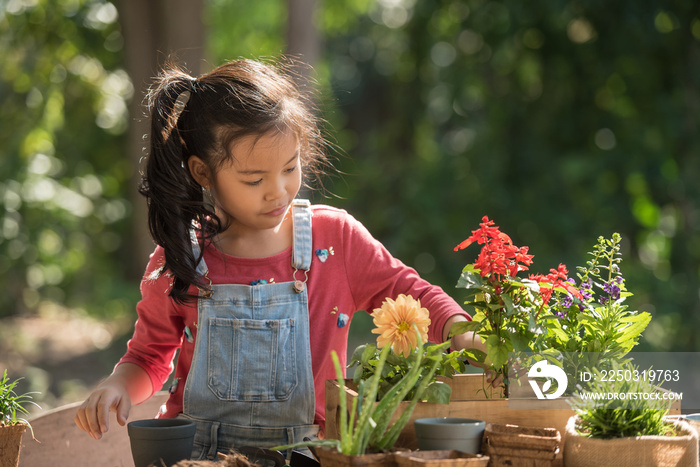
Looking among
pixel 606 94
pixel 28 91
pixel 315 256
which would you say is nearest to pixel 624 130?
pixel 606 94

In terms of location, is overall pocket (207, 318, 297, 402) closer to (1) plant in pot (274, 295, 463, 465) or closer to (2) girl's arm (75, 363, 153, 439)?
(2) girl's arm (75, 363, 153, 439)

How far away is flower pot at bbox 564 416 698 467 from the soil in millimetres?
4965

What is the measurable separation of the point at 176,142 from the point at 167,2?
377 centimetres

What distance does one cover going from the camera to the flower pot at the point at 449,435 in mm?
1068

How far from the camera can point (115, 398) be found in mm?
1500

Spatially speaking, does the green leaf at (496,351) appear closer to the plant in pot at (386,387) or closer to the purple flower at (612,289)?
the plant in pot at (386,387)

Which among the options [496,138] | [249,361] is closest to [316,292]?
[249,361]

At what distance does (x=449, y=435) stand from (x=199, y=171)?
0.88m

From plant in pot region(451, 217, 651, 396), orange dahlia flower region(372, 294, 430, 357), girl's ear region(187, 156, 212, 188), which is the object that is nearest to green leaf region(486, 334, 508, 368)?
plant in pot region(451, 217, 651, 396)

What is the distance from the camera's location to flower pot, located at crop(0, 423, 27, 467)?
1.30 meters

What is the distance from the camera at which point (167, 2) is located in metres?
5.11

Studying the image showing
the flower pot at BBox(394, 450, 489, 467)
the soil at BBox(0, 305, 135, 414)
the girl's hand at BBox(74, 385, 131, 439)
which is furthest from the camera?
the soil at BBox(0, 305, 135, 414)

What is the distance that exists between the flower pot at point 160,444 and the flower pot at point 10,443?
223 mm

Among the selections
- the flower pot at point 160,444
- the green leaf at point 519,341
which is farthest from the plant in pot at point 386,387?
the flower pot at point 160,444
